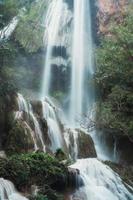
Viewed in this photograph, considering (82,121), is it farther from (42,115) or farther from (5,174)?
(5,174)

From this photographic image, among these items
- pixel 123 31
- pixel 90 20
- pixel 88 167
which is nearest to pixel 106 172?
pixel 88 167

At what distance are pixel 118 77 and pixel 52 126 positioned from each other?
4.38 m

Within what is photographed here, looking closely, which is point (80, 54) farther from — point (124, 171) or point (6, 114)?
point (124, 171)

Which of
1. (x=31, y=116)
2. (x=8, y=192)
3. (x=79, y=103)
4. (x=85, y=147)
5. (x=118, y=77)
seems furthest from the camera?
(x=79, y=103)

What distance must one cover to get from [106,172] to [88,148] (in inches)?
167

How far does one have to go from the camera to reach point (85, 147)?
20562 millimetres

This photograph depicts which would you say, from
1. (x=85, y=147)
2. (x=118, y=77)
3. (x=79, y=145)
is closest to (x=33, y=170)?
(x=79, y=145)

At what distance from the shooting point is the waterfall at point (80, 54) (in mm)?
27019

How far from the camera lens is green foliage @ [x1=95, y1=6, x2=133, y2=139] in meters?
20.3

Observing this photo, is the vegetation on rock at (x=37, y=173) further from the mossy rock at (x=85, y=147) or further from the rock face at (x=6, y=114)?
the mossy rock at (x=85, y=147)

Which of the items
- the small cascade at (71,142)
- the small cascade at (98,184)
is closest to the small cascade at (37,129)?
the small cascade at (71,142)

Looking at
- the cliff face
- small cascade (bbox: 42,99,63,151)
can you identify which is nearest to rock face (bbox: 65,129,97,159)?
small cascade (bbox: 42,99,63,151)

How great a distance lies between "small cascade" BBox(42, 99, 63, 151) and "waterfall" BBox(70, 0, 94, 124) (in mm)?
4148

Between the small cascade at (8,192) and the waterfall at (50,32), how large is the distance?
45.2 ft
